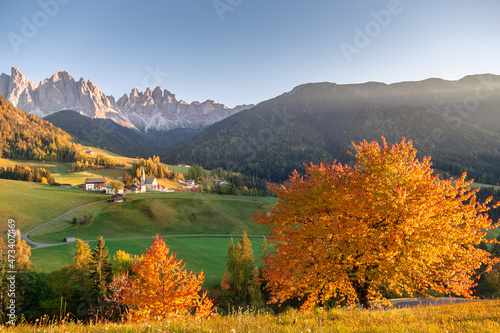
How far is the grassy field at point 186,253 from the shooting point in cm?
5361

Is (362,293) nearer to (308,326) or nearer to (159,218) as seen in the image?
(308,326)

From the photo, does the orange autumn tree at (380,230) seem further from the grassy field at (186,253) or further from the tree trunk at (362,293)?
the grassy field at (186,253)

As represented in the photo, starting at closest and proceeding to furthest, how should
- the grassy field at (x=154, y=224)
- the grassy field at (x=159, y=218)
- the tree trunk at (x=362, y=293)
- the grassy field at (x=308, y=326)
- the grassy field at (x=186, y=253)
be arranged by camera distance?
the grassy field at (x=308, y=326), the tree trunk at (x=362, y=293), the grassy field at (x=186, y=253), the grassy field at (x=154, y=224), the grassy field at (x=159, y=218)

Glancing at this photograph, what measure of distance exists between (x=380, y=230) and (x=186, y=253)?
6746 centimetres

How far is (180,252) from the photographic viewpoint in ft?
235

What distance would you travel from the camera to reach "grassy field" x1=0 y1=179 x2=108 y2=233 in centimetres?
8276

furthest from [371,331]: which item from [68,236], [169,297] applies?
[68,236]

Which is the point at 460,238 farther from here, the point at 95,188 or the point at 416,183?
the point at 95,188

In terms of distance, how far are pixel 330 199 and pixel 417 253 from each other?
5290 millimetres

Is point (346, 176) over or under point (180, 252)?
over

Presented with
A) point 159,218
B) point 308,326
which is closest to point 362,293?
point 308,326

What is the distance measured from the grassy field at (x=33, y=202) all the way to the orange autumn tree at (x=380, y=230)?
319 feet

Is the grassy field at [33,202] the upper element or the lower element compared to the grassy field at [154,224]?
upper

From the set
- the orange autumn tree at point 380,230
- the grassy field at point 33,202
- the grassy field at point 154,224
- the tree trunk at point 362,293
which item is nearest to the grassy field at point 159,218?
the grassy field at point 154,224
